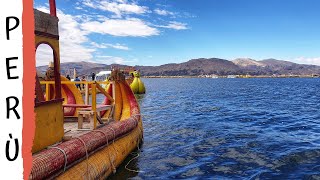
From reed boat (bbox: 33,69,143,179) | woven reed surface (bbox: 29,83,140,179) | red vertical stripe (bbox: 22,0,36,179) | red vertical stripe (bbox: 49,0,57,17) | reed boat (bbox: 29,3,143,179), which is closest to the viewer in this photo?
red vertical stripe (bbox: 22,0,36,179)

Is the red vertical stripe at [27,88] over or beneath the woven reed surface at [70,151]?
over

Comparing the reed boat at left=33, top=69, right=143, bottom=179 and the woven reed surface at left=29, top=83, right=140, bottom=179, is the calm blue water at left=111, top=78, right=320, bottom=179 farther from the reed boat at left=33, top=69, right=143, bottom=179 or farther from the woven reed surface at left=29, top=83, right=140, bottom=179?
the woven reed surface at left=29, top=83, right=140, bottom=179

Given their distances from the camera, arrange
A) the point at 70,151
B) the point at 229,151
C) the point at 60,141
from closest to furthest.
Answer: the point at 70,151 → the point at 60,141 → the point at 229,151

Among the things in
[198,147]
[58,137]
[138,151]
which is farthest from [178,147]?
[58,137]

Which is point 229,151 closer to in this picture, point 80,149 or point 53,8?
point 80,149

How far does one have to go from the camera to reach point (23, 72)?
297 cm

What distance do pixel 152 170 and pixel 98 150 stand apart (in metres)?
2.87

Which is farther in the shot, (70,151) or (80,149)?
(80,149)

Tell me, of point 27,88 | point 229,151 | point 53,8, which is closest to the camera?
point 27,88

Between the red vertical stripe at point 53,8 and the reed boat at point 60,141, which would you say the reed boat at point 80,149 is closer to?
the reed boat at point 60,141

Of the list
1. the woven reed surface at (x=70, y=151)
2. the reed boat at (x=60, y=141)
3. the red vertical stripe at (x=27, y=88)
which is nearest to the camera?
the red vertical stripe at (x=27, y=88)

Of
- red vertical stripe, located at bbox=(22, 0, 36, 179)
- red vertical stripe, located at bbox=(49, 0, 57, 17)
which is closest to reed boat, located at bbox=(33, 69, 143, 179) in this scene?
red vertical stripe, located at bbox=(49, 0, 57, 17)

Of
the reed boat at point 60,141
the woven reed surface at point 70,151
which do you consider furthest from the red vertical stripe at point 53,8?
the woven reed surface at point 70,151

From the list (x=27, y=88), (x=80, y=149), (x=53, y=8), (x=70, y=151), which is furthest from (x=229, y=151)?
(x=27, y=88)
